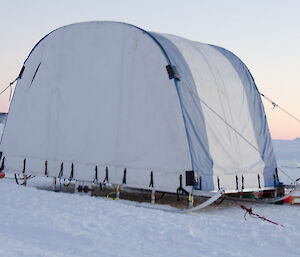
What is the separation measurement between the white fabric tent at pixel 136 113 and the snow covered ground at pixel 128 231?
4.79ft

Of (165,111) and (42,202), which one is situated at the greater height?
(165,111)

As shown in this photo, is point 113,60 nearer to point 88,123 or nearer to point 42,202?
point 88,123

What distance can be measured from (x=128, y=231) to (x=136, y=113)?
491 centimetres

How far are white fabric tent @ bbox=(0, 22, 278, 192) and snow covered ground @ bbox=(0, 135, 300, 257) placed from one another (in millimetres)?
1460

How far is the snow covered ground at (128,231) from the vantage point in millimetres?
6738

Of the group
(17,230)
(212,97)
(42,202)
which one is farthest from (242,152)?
(17,230)

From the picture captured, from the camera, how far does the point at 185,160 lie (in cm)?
1108

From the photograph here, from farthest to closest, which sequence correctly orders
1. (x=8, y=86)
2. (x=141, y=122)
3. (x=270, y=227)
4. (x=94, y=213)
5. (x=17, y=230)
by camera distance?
(x=8, y=86), (x=141, y=122), (x=94, y=213), (x=270, y=227), (x=17, y=230)

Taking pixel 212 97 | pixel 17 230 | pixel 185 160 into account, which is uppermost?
pixel 212 97

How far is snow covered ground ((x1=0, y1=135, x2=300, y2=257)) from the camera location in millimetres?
6738

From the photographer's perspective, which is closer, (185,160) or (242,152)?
(185,160)

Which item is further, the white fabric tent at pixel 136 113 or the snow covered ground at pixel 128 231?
the white fabric tent at pixel 136 113

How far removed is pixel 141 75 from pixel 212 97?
8.04 ft

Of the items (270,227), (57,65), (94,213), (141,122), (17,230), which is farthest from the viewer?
(57,65)
